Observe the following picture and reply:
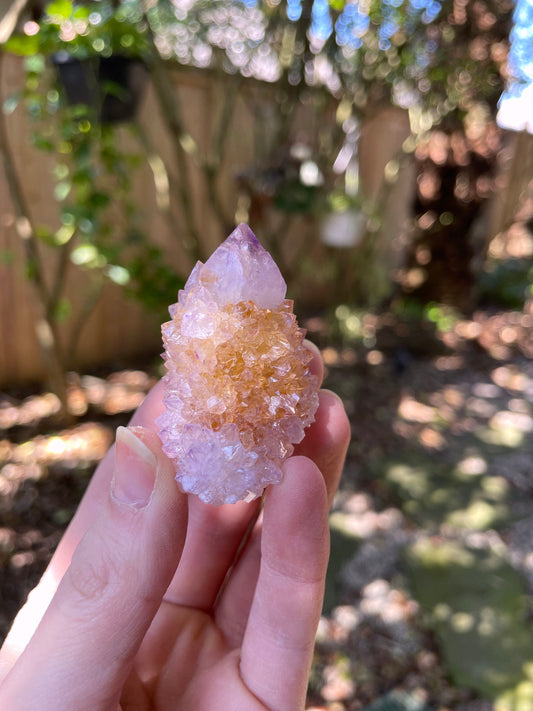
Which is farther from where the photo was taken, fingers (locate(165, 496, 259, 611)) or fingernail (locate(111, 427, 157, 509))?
fingers (locate(165, 496, 259, 611))

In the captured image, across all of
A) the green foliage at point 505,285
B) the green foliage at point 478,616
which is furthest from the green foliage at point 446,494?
the green foliage at point 505,285

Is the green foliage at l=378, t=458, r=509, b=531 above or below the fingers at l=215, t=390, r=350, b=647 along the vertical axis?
below

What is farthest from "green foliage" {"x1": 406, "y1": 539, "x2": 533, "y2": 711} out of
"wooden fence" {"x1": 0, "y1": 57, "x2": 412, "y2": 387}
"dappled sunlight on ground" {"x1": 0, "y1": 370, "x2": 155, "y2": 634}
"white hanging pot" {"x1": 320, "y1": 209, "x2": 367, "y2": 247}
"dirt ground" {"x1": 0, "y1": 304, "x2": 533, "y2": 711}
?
"wooden fence" {"x1": 0, "y1": 57, "x2": 412, "y2": 387}

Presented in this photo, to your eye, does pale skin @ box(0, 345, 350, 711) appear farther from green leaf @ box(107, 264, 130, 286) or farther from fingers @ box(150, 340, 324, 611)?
green leaf @ box(107, 264, 130, 286)

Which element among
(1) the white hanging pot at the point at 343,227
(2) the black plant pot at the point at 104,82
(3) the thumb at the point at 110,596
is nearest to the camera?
(3) the thumb at the point at 110,596

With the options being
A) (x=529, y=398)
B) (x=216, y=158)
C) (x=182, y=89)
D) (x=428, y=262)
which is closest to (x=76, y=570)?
(x=216, y=158)

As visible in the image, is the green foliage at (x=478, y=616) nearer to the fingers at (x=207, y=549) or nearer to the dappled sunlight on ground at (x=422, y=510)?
the dappled sunlight on ground at (x=422, y=510)
